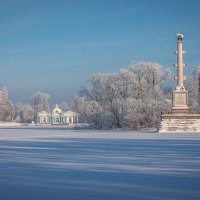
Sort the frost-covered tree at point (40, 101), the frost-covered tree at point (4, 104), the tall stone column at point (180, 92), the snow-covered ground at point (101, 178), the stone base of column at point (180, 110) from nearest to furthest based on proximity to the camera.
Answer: the snow-covered ground at point (101, 178) → the stone base of column at point (180, 110) → the tall stone column at point (180, 92) → the frost-covered tree at point (4, 104) → the frost-covered tree at point (40, 101)

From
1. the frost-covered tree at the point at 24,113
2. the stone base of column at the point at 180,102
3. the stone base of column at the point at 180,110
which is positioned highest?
the stone base of column at the point at 180,102

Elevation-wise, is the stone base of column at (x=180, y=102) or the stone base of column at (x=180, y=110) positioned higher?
the stone base of column at (x=180, y=102)

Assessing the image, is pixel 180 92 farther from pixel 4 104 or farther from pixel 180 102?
→ pixel 4 104

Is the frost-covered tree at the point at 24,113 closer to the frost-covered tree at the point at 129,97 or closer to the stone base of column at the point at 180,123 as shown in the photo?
the frost-covered tree at the point at 129,97

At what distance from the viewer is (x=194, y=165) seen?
12367mm

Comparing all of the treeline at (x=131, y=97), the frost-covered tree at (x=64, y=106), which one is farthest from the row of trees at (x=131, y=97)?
the frost-covered tree at (x=64, y=106)

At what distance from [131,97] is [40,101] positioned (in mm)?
69082

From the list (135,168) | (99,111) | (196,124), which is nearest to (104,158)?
(135,168)

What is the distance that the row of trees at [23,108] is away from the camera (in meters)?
96.8

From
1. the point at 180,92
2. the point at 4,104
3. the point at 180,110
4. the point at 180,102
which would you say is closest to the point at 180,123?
the point at 180,110

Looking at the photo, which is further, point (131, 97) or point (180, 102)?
point (131, 97)

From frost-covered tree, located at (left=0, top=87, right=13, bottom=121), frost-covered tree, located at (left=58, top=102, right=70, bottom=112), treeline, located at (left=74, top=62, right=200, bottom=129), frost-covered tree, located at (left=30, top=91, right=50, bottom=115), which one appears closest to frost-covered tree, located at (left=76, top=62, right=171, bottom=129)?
treeline, located at (left=74, top=62, right=200, bottom=129)

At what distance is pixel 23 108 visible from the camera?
137375 mm

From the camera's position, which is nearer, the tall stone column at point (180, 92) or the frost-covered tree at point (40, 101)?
the tall stone column at point (180, 92)
